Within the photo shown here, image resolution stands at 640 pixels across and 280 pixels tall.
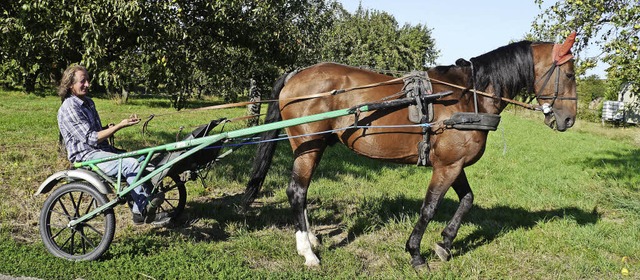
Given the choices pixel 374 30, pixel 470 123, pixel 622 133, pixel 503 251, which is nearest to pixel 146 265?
pixel 470 123

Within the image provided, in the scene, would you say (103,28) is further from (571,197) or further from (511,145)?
(511,145)

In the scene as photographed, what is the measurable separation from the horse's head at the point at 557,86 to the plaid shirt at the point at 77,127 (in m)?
4.57

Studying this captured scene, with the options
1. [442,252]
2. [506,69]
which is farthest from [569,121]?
[442,252]

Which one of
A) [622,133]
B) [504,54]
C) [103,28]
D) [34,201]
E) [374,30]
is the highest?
[374,30]

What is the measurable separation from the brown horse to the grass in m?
0.47

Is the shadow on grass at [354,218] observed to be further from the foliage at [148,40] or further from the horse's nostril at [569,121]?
the foliage at [148,40]

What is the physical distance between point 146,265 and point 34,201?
2978 millimetres

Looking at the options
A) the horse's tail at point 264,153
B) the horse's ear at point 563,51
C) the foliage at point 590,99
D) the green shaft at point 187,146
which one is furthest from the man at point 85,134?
the foliage at point 590,99

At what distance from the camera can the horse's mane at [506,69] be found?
496cm

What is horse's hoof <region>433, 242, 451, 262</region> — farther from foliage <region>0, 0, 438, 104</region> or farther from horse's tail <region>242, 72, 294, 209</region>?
foliage <region>0, 0, 438, 104</region>

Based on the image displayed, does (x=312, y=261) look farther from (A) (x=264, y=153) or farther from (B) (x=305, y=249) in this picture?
(A) (x=264, y=153)

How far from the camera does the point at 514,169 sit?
10.8 m

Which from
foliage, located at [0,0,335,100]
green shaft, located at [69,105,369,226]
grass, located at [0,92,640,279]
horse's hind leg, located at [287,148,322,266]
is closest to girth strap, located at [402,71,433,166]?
green shaft, located at [69,105,369,226]

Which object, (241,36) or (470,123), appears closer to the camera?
(470,123)
